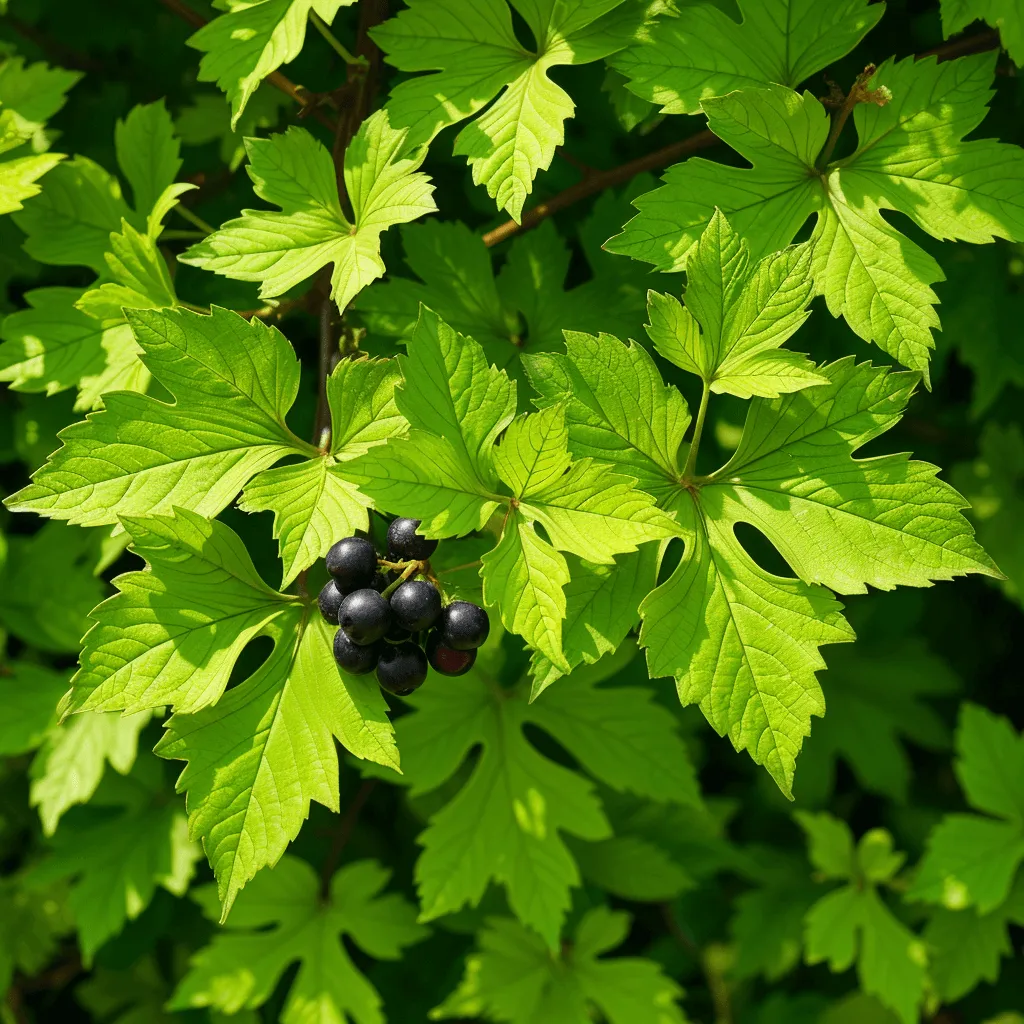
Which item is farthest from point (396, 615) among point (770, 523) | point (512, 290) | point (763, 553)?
point (763, 553)

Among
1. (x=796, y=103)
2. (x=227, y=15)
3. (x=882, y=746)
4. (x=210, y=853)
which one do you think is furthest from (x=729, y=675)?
(x=882, y=746)

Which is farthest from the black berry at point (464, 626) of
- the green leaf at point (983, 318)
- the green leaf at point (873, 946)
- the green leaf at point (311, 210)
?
the green leaf at point (873, 946)

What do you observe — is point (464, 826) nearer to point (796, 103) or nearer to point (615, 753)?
point (615, 753)

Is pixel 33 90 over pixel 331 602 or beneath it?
over

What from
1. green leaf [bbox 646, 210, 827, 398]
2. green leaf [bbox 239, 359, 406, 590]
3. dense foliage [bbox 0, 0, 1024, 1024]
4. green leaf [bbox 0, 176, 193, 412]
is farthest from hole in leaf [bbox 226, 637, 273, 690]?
green leaf [bbox 646, 210, 827, 398]

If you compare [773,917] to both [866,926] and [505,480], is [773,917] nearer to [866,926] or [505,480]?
[866,926]

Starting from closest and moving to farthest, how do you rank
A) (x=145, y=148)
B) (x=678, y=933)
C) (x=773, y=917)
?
(x=145, y=148) → (x=773, y=917) → (x=678, y=933)

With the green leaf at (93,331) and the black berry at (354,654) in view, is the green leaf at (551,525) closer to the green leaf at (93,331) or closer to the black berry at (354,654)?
the black berry at (354,654)
